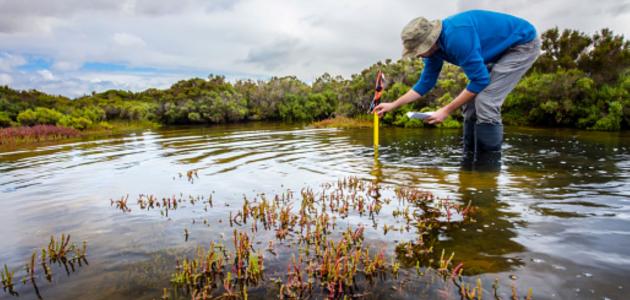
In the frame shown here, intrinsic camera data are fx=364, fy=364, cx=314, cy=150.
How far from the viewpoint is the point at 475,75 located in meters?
5.43

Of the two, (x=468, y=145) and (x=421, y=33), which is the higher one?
(x=421, y=33)

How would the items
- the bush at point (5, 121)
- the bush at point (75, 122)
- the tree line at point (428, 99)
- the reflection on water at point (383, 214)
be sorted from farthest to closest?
the bush at point (5, 121), the bush at point (75, 122), the tree line at point (428, 99), the reflection on water at point (383, 214)

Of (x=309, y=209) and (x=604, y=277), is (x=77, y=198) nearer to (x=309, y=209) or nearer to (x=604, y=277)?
(x=309, y=209)

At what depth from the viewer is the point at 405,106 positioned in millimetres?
26172

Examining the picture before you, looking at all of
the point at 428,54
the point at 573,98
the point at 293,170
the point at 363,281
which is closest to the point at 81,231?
the point at 363,281

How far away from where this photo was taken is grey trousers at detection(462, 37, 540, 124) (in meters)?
6.58

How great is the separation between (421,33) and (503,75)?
216 cm

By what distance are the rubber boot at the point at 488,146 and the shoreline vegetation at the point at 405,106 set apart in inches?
601

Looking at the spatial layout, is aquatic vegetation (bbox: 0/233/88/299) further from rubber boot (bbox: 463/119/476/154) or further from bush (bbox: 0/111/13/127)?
bush (bbox: 0/111/13/127)

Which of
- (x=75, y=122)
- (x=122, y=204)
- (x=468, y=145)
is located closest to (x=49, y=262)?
(x=122, y=204)

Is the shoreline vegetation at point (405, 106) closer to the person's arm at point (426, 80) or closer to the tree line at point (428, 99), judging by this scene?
the tree line at point (428, 99)

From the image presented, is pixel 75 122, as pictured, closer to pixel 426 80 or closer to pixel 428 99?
pixel 428 99

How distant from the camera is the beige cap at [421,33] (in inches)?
217

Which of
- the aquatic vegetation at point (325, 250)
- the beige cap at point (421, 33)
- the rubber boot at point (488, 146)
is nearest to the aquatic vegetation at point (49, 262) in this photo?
the aquatic vegetation at point (325, 250)
